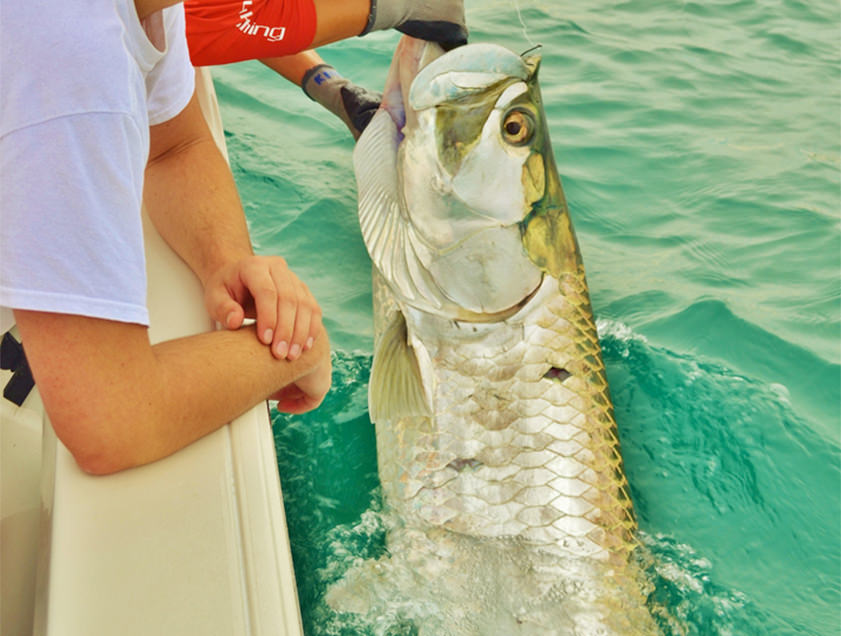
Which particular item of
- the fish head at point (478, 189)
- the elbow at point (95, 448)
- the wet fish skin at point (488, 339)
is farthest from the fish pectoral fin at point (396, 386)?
the elbow at point (95, 448)

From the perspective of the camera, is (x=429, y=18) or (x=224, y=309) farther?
(x=429, y=18)

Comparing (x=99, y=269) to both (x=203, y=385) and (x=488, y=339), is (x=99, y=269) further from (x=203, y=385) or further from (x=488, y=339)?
(x=488, y=339)

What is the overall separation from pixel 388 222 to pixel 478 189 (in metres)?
0.24

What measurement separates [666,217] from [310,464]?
177cm

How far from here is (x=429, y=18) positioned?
200 centimetres

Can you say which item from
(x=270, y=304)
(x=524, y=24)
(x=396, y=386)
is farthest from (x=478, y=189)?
(x=524, y=24)

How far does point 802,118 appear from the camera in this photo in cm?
361

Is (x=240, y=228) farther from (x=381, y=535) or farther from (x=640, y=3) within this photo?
(x=640, y=3)

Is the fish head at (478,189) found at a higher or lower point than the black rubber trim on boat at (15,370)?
higher

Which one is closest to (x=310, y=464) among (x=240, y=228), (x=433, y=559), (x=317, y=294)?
(x=433, y=559)

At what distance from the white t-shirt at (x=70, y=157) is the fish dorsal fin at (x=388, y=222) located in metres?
0.76

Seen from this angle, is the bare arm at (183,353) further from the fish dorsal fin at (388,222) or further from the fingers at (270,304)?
the fish dorsal fin at (388,222)

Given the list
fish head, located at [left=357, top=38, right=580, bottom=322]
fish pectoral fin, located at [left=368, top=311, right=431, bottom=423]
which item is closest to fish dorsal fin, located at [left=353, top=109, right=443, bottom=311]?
fish head, located at [left=357, top=38, right=580, bottom=322]

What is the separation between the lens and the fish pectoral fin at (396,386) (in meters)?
1.58
